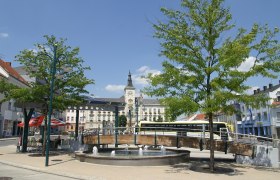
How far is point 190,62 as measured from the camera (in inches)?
604

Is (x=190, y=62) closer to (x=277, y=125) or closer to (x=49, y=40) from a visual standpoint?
(x=49, y=40)

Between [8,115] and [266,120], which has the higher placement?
[8,115]

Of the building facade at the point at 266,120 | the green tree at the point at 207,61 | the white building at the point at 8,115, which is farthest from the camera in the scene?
the building facade at the point at 266,120

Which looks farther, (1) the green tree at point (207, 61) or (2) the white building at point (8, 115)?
(2) the white building at point (8, 115)

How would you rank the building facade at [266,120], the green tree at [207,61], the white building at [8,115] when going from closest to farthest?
the green tree at [207,61], the white building at [8,115], the building facade at [266,120]

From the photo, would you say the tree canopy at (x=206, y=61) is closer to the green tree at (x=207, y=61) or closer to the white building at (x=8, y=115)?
the green tree at (x=207, y=61)

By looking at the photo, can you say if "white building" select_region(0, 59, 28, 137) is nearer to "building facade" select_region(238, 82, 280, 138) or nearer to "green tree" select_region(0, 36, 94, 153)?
"green tree" select_region(0, 36, 94, 153)

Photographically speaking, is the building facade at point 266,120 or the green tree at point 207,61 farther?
the building facade at point 266,120

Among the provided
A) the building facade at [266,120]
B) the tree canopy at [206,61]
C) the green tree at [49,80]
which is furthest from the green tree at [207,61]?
the building facade at [266,120]

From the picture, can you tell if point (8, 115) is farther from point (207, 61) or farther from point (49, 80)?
point (207, 61)

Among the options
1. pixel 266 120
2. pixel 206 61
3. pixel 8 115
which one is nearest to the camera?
pixel 206 61

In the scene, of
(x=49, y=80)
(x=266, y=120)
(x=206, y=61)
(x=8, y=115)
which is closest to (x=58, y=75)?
(x=49, y=80)

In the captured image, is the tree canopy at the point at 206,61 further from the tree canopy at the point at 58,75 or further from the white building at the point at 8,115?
the white building at the point at 8,115

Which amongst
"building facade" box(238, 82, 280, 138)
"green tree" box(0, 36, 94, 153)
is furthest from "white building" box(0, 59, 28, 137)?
"building facade" box(238, 82, 280, 138)
